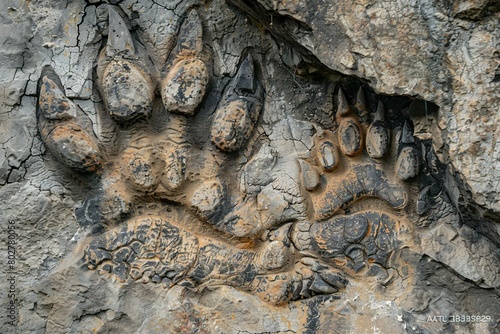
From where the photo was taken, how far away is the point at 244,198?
2.52 metres

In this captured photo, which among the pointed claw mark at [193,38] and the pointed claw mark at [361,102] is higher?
the pointed claw mark at [361,102]

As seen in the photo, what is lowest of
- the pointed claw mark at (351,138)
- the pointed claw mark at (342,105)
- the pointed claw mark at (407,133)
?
the pointed claw mark at (351,138)

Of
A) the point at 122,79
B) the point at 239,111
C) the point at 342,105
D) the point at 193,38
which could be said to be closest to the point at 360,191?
the point at 342,105

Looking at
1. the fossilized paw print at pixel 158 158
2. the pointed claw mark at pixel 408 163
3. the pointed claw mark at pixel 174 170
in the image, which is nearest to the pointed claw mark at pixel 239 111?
the fossilized paw print at pixel 158 158

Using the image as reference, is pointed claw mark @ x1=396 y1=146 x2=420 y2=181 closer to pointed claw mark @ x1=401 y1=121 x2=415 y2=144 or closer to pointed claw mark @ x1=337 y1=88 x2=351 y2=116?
pointed claw mark @ x1=401 y1=121 x2=415 y2=144

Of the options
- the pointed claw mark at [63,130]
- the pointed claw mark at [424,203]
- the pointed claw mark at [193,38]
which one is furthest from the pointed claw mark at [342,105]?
the pointed claw mark at [63,130]

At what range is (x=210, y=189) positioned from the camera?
2492mm

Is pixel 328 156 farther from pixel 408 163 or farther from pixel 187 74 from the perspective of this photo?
pixel 187 74

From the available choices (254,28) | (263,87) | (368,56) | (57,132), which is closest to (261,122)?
(263,87)

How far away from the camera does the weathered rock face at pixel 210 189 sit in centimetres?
242

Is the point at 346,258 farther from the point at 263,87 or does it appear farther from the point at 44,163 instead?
the point at 44,163

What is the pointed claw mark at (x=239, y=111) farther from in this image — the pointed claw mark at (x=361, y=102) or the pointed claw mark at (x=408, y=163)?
the pointed claw mark at (x=408, y=163)

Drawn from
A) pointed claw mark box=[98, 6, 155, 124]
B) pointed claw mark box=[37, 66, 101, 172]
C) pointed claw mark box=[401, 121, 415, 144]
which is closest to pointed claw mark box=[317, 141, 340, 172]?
pointed claw mark box=[401, 121, 415, 144]

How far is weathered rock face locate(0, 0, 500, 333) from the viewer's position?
242cm
